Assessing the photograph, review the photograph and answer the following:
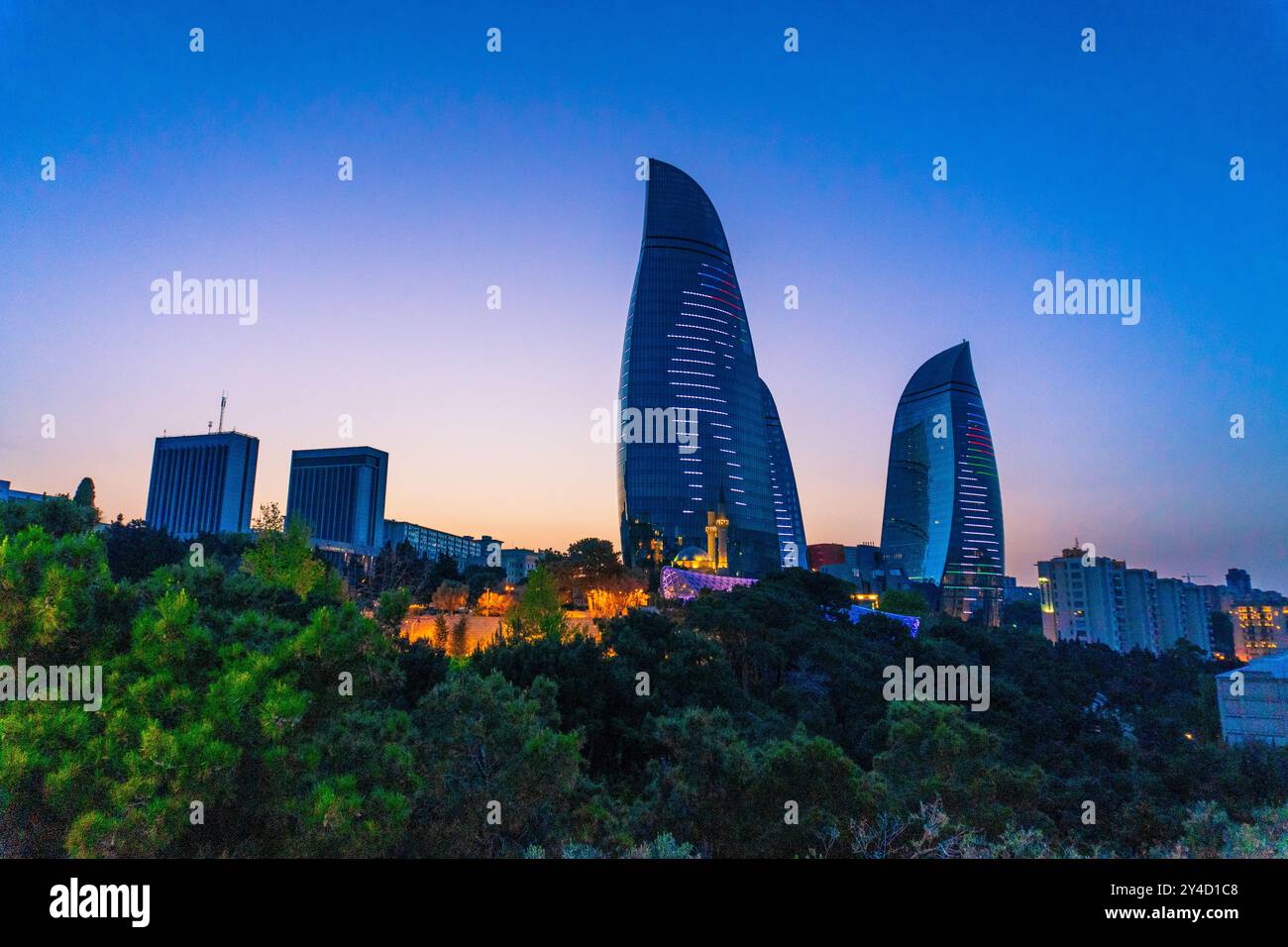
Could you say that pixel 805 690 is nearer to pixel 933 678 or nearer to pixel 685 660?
pixel 685 660

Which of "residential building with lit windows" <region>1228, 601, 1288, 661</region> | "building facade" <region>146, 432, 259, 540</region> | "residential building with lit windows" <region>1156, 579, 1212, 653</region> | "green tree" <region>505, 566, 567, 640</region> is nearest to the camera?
"green tree" <region>505, 566, 567, 640</region>

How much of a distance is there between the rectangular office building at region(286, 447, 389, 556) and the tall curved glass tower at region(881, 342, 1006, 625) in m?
132

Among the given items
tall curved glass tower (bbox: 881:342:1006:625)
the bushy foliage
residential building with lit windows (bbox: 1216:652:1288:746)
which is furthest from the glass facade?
the bushy foliage

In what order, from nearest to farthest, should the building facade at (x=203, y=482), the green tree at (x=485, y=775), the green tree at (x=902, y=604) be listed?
1. the green tree at (x=485, y=775)
2. the green tree at (x=902, y=604)
3. the building facade at (x=203, y=482)

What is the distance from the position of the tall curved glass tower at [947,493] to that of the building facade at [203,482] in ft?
471

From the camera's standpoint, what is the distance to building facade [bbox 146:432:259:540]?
441ft

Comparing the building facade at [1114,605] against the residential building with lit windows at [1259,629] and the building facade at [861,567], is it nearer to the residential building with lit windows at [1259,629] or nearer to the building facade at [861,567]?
the residential building with lit windows at [1259,629]

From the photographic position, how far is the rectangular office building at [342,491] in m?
176

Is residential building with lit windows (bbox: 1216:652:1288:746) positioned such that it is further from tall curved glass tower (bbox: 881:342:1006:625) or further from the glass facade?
the glass facade

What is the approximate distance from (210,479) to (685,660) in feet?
451

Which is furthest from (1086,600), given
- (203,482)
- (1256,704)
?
(203,482)

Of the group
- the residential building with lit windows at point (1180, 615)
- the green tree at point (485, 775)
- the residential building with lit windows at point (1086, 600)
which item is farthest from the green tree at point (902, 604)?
the green tree at point (485, 775)

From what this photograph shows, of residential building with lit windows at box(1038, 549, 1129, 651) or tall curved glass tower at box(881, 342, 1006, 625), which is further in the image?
tall curved glass tower at box(881, 342, 1006, 625)
